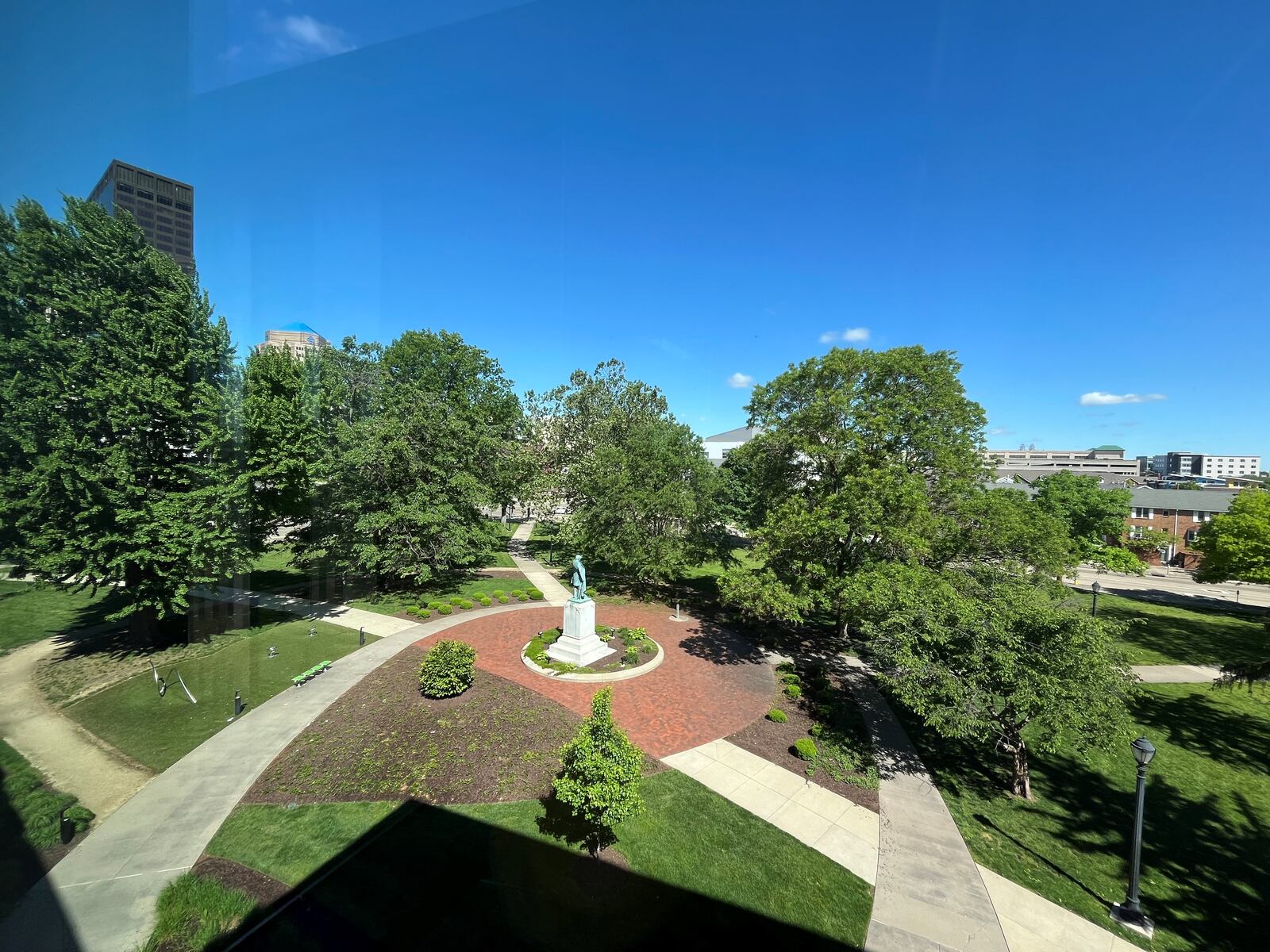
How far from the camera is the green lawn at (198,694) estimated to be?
1119 centimetres

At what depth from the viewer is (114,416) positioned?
12.6 meters

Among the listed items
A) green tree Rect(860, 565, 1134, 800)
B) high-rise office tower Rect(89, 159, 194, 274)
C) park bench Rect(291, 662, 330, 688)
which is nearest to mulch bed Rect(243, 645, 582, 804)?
park bench Rect(291, 662, 330, 688)

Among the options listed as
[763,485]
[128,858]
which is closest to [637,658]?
[763,485]

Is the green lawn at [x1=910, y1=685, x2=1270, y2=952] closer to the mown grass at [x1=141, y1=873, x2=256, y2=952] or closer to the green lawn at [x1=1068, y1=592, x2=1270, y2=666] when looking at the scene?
the green lawn at [x1=1068, y1=592, x2=1270, y2=666]

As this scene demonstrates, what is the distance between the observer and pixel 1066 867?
28.1ft

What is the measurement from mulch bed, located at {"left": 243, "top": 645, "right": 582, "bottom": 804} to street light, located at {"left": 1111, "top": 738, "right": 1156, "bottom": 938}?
969cm

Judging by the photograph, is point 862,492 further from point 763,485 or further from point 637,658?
point 637,658

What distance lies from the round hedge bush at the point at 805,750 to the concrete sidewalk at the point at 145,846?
11.6 metres

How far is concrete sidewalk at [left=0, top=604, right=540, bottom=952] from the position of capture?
650 cm

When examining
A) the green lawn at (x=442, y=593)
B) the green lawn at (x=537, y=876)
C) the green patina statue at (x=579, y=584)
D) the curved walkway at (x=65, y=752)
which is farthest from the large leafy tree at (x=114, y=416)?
the green patina statue at (x=579, y=584)

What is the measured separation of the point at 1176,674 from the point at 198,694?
3188cm

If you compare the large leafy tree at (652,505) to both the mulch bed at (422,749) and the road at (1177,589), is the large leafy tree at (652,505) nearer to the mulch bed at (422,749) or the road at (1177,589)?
the mulch bed at (422,749)

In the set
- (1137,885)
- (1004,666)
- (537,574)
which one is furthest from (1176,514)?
(537,574)

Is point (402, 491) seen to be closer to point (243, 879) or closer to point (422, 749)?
point (422, 749)
